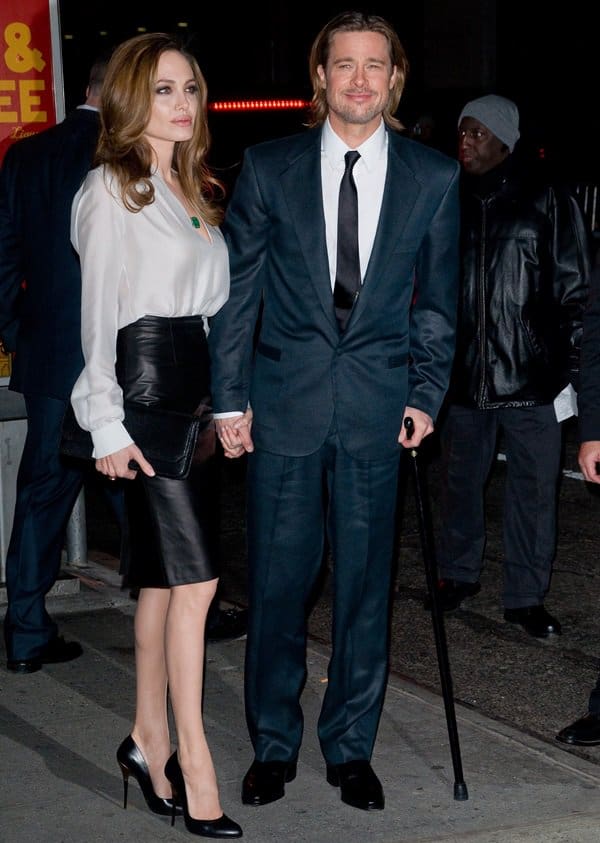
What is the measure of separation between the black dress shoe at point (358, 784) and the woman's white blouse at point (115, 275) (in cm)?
125

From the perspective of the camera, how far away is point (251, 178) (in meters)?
4.38

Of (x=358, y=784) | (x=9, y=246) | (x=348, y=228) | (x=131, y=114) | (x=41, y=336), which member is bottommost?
(x=358, y=784)

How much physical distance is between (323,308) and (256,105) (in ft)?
47.0

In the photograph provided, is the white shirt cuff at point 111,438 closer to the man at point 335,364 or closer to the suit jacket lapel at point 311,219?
the man at point 335,364

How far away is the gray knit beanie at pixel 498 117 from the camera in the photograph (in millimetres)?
6406

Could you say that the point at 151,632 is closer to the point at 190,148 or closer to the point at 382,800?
the point at 382,800

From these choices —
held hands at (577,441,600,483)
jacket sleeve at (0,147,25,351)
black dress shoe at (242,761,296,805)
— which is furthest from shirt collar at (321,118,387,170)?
black dress shoe at (242,761,296,805)

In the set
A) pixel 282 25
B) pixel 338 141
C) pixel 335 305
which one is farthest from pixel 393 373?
pixel 282 25

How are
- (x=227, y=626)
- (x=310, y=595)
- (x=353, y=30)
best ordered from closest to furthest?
(x=353, y=30) → (x=310, y=595) → (x=227, y=626)

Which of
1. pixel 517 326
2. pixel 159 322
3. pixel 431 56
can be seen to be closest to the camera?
pixel 159 322

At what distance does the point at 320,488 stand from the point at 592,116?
24.2m

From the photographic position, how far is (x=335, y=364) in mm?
4379

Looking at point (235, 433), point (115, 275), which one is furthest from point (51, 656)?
point (115, 275)

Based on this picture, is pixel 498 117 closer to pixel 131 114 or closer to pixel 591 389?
pixel 591 389
